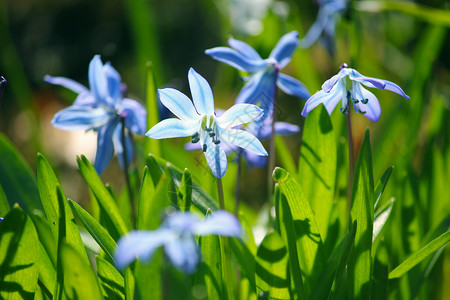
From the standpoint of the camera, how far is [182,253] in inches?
23.0

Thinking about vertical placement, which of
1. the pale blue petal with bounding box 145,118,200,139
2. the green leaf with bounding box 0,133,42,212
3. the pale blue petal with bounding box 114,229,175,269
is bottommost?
the green leaf with bounding box 0,133,42,212

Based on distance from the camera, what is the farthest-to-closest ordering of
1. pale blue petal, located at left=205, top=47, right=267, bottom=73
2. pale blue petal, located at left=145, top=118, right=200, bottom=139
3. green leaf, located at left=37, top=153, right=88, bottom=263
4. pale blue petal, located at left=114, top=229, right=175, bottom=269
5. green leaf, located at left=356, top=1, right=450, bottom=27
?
green leaf, located at left=356, top=1, right=450, bottom=27, pale blue petal, located at left=205, top=47, right=267, bottom=73, green leaf, located at left=37, top=153, right=88, bottom=263, pale blue petal, located at left=145, top=118, right=200, bottom=139, pale blue petal, located at left=114, top=229, right=175, bottom=269

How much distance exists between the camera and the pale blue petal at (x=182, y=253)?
583 mm

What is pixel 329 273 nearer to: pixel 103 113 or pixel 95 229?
pixel 95 229

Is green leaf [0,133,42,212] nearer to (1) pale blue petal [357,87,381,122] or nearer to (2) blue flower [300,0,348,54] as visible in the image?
(1) pale blue petal [357,87,381,122]

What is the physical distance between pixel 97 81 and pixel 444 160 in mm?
1122

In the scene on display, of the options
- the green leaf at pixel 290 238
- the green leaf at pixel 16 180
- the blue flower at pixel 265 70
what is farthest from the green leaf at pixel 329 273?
the green leaf at pixel 16 180

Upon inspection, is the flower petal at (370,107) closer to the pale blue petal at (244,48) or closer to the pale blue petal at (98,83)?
the pale blue petal at (244,48)

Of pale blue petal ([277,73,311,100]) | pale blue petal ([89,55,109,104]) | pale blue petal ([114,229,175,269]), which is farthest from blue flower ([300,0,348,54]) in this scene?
pale blue petal ([114,229,175,269])

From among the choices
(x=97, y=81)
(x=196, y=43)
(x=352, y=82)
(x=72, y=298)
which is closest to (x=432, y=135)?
(x=352, y=82)

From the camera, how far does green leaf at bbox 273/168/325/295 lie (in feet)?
3.07

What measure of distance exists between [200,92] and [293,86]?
0.43m

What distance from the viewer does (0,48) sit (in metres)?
3.11

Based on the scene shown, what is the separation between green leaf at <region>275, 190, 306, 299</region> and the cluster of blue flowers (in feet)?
0.37
